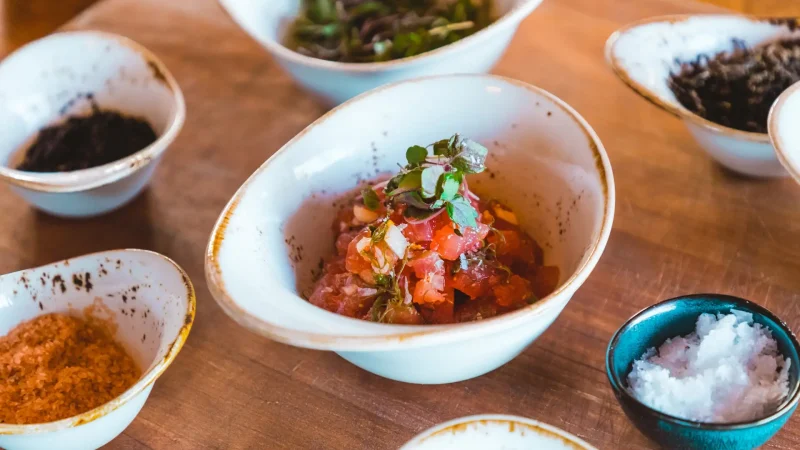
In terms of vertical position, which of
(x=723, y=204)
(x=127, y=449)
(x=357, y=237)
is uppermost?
(x=357, y=237)

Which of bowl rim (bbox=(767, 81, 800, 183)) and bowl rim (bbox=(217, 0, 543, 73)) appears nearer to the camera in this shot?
bowl rim (bbox=(767, 81, 800, 183))

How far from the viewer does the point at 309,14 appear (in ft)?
6.09

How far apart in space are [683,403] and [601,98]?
934 mm

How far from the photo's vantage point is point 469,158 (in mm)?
1123

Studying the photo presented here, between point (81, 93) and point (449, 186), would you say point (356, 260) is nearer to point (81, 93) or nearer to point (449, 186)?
point (449, 186)

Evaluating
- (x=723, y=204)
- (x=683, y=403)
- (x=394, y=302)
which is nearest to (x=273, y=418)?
(x=394, y=302)

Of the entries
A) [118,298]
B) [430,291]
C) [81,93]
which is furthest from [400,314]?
[81,93]

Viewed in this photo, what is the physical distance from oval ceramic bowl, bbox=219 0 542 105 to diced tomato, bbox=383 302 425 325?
1.93 feet

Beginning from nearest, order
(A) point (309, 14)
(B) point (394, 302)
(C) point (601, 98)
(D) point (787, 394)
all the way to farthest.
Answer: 1. (D) point (787, 394)
2. (B) point (394, 302)
3. (C) point (601, 98)
4. (A) point (309, 14)

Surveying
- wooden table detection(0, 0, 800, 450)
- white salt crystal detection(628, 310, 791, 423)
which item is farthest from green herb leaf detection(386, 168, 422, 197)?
white salt crystal detection(628, 310, 791, 423)

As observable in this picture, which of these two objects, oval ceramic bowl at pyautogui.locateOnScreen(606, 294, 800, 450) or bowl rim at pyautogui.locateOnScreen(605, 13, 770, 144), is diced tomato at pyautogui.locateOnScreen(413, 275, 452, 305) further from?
bowl rim at pyautogui.locateOnScreen(605, 13, 770, 144)

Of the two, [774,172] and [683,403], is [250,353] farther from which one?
[774,172]

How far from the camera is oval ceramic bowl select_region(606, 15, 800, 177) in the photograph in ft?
4.44

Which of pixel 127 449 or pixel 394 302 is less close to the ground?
pixel 394 302
